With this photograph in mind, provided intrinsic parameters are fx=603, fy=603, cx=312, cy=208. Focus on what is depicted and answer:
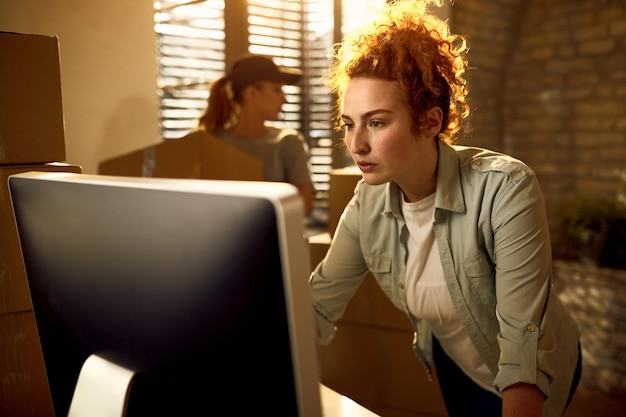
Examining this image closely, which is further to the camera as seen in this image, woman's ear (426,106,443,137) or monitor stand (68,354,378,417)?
woman's ear (426,106,443,137)

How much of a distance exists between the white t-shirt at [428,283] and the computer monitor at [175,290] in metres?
0.68

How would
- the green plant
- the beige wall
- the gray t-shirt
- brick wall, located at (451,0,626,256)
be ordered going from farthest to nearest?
1. brick wall, located at (451,0,626,256)
2. the green plant
3. the gray t-shirt
4. the beige wall

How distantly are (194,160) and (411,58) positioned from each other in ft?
2.76

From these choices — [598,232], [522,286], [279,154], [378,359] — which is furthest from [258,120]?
[598,232]

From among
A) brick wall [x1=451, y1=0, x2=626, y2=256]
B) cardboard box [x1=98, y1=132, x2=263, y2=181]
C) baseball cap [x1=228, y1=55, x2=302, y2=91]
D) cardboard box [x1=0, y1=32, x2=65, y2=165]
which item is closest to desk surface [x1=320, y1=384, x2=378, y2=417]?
cardboard box [x1=0, y1=32, x2=65, y2=165]

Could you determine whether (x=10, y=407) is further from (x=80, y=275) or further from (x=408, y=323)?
(x=408, y=323)

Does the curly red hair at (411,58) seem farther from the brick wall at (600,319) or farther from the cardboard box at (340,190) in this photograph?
the brick wall at (600,319)

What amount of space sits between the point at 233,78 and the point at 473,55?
6.39ft

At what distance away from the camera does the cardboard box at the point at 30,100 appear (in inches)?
37.8

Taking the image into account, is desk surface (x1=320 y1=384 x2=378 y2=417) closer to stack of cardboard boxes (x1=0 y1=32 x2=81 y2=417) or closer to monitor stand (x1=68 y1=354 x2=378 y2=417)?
monitor stand (x1=68 y1=354 x2=378 y2=417)

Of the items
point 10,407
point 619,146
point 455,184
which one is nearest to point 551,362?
point 455,184

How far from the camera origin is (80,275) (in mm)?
609

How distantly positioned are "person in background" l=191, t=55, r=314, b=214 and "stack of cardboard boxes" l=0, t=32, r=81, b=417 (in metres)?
1.22

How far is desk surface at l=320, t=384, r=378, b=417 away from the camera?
0.84 meters
